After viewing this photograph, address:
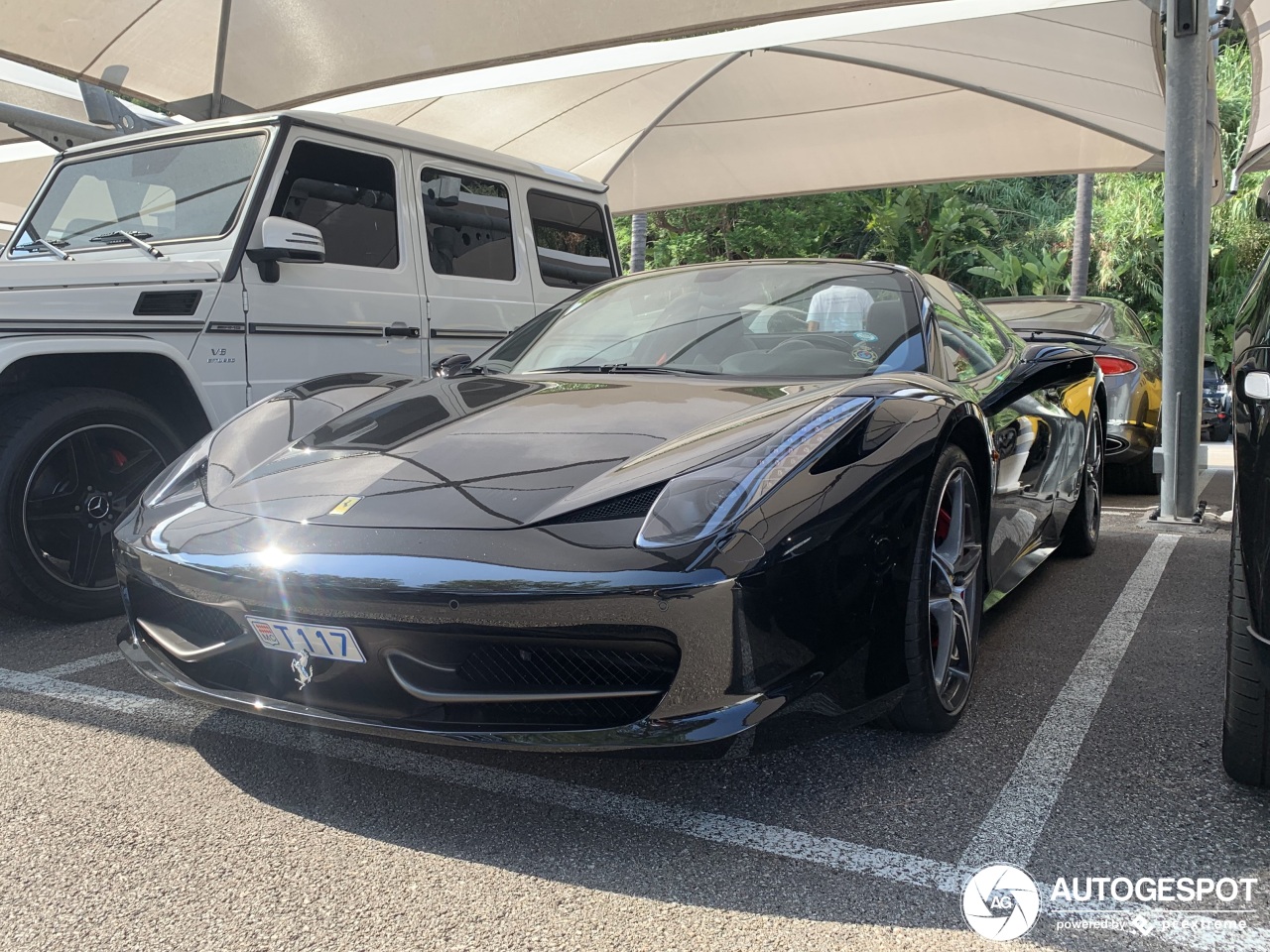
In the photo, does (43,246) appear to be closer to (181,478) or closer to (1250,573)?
(181,478)

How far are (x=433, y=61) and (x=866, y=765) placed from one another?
763 centimetres

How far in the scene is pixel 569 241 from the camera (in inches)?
234

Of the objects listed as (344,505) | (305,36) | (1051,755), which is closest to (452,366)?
(344,505)

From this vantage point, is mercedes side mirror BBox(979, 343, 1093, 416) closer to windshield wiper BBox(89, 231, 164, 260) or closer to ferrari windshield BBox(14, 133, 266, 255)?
ferrari windshield BBox(14, 133, 266, 255)

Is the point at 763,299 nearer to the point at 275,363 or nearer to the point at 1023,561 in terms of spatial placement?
the point at 1023,561

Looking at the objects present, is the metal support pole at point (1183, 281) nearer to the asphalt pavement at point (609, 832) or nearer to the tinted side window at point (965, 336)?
the tinted side window at point (965, 336)

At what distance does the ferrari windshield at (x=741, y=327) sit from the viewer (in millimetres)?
2920

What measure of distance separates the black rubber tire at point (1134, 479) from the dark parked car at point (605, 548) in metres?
4.34

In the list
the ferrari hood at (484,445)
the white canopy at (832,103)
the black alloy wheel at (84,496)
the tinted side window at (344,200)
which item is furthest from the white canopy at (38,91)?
the ferrari hood at (484,445)

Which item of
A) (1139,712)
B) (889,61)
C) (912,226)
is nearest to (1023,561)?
(1139,712)

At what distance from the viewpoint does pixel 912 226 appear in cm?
2323

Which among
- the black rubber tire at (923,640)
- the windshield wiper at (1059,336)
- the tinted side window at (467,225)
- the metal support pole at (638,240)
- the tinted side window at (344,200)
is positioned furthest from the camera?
the metal support pole at (638,240)

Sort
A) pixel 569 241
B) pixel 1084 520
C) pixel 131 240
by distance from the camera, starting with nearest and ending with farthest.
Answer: pixel 131 240
pixel 1084 520
pixel 569 241

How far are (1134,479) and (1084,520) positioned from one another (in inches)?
107
